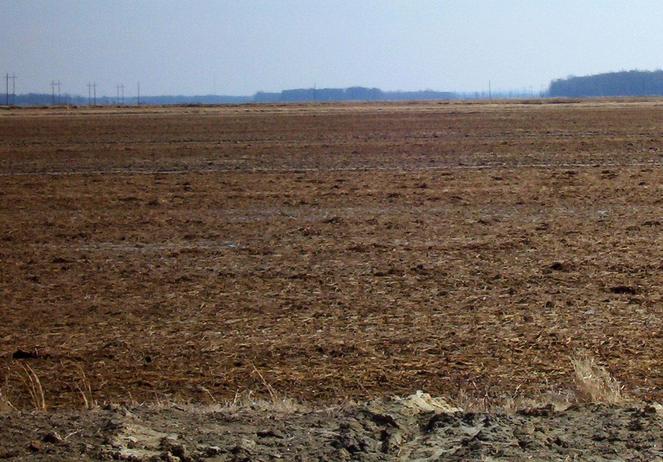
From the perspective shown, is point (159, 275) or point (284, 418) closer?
point (284, 418)

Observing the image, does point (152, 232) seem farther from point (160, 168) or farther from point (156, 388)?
point (160, 168)

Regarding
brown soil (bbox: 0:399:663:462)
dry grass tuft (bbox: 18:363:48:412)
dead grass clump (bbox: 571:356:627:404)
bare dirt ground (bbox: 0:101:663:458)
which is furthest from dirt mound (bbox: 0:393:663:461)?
bare dirt ground (bbox: 0:101:663:458)

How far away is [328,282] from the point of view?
12789mm

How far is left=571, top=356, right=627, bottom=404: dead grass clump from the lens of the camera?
7.56m

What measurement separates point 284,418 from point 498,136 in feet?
119

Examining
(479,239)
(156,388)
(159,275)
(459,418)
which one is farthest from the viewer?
(479,239)

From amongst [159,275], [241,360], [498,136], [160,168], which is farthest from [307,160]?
[241,360]

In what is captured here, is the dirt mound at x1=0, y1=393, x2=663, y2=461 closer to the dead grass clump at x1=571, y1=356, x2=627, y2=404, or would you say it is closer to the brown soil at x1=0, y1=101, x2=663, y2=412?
the dead grass clump at x1=571, y1=356, x2=627, y2=404

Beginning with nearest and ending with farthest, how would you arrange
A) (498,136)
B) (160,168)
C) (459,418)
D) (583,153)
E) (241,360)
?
(459,418) < (241,360) < (160,168) < (583,153) < (498,136)

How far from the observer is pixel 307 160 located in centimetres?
3067

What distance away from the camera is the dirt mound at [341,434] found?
19.0 feet

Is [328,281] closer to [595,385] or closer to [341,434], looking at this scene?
[595,385]

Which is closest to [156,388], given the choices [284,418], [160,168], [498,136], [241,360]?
[241,360]

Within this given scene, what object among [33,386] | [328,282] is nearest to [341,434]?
[33,386]
